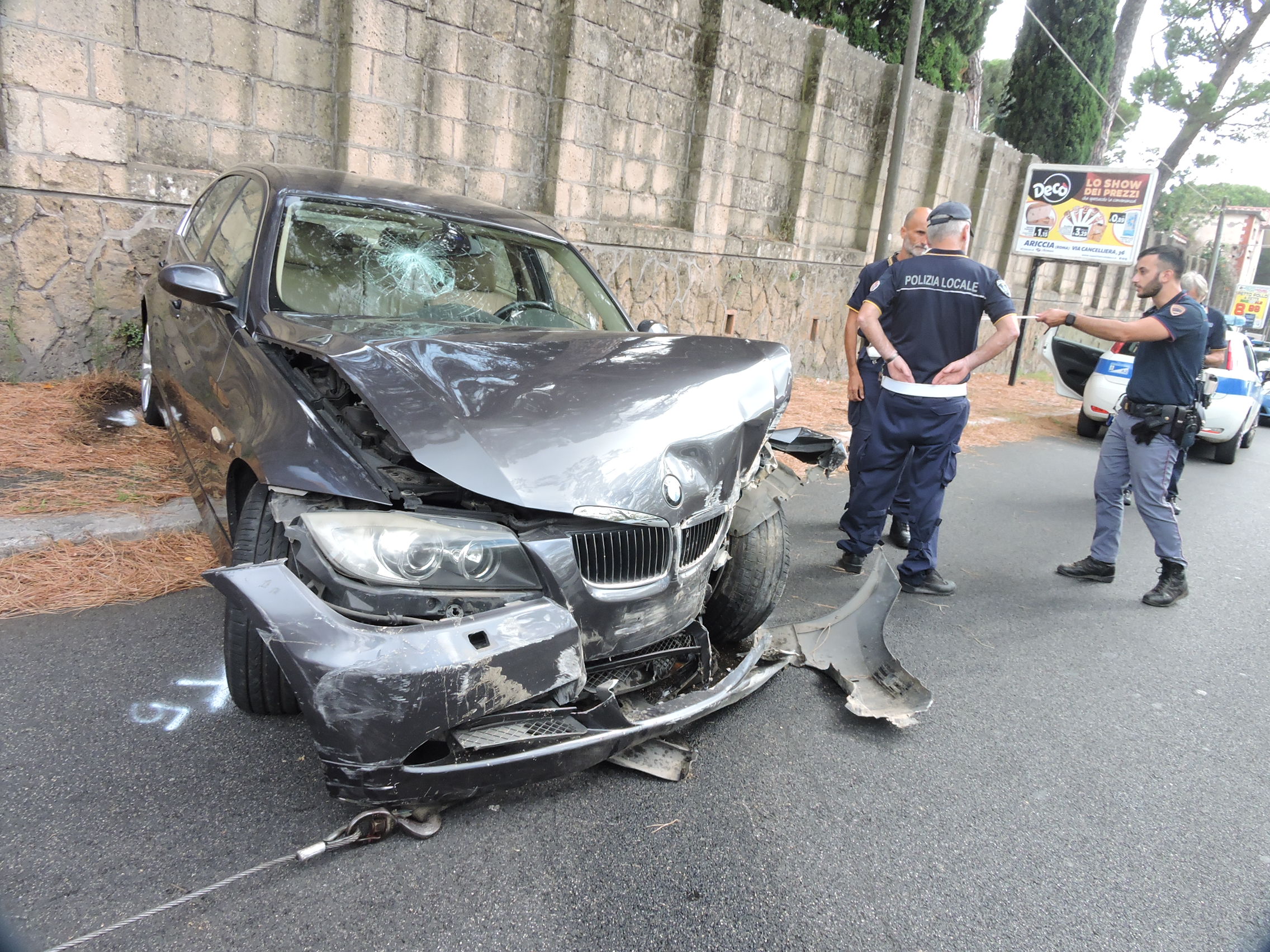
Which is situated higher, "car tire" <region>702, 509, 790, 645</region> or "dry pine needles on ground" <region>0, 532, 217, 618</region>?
"car tire" <region>702, 509, 790, 645</region>

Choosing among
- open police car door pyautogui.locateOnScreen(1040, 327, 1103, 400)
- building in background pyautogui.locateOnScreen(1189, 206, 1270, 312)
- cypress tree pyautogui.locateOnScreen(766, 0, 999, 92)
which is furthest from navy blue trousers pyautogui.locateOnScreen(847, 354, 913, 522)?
building in background pyautogui.locateOnScreen(1189, 206, 1270, 312)

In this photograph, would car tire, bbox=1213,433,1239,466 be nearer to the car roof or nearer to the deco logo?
the deco logo

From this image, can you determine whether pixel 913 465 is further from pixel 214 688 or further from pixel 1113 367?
pixel 1113 367

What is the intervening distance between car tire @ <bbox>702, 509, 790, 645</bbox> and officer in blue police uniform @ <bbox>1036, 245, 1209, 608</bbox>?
98.2 inches

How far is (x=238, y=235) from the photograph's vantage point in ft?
11.8

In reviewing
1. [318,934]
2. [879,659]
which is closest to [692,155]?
[879,659]

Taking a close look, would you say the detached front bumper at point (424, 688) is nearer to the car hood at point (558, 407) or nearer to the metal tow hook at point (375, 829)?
the metal tow hook at point (375, 829)

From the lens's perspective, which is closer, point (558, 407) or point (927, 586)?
point (558, 407)

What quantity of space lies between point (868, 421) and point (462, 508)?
353cm

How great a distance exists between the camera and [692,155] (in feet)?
32.9

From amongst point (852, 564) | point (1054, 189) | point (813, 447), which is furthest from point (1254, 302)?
point (813, 447)

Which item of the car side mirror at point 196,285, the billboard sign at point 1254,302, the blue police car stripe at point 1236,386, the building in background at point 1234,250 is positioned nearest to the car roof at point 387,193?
the car side mirror at point 196,285

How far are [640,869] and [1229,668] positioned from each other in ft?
10.9

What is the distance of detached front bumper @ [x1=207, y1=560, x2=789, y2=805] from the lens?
189 centimetres
